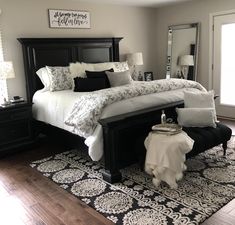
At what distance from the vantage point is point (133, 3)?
5.38 meters

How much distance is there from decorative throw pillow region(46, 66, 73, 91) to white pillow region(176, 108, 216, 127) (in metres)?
1.90

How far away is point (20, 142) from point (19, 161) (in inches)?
14.8

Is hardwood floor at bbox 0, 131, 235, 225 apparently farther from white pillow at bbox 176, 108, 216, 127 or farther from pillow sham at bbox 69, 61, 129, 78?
pillow sham at bbox 69, 61, 129, 78

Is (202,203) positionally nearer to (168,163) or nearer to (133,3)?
(168,163)

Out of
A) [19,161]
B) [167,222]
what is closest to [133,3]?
[19,161]

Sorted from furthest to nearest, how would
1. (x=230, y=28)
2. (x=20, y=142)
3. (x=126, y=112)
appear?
(x=230, y=28)
(x=20, y=142)
(x=126, y=112)

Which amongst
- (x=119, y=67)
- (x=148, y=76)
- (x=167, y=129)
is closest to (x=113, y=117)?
(x=167, y=129)

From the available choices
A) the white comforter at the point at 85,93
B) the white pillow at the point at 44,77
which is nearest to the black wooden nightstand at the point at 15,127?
the white comforter at the point at 85,93

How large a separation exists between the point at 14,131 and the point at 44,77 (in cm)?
95

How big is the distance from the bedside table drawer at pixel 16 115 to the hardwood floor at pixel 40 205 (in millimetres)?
713

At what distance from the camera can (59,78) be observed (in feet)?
13.8

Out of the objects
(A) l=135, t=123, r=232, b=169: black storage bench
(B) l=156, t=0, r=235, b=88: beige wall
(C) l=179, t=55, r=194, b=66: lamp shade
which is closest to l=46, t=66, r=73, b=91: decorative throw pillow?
(A) l=135, t=123, r=232, b=169: black storage bench

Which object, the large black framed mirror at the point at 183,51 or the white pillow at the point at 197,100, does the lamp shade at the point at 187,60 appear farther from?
the white pillow at the point at 197,100

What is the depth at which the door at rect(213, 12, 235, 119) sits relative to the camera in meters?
4.97
